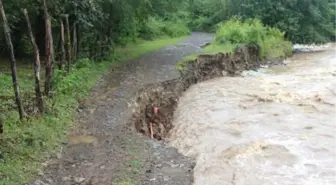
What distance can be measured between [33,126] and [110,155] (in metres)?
1.67

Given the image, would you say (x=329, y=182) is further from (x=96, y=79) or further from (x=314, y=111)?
(x=96, y=79)

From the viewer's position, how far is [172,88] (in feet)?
46.4

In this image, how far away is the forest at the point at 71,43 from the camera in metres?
7.77

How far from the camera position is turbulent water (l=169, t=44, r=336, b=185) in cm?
770

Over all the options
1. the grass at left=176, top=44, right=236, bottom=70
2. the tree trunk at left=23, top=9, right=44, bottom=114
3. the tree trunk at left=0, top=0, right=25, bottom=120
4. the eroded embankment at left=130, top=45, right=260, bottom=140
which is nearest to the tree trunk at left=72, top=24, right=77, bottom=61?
the eroded embankment at left=130, top=45, right=260, bottom=140

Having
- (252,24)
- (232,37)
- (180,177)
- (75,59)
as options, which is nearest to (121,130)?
(180,177)

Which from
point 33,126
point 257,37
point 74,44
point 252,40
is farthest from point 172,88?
point 257,37

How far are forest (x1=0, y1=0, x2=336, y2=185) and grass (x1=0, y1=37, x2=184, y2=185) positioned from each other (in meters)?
0.02

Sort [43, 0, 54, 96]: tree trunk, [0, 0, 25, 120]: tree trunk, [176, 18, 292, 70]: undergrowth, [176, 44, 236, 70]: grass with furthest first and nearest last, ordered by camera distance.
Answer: [176, 18, 292, 70]: undergrowth → [176, 44, 236, 70]: grass → [43, 0, 54, 96]: tree trunk → [0, 0, 25, 120]: tree trunk

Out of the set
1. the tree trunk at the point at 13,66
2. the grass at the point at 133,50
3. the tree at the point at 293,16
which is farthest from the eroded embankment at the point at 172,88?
the tree at the point at 293,16

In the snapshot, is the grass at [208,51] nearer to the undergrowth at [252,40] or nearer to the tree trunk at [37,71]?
the undergrowth at [252,40]

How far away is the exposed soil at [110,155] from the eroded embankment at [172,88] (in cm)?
53

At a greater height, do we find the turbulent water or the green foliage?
the green foliage

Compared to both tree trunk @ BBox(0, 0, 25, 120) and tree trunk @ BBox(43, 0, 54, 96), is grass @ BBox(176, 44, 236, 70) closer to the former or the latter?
tree trunk @ BBox(43, 0, 54, 96)
